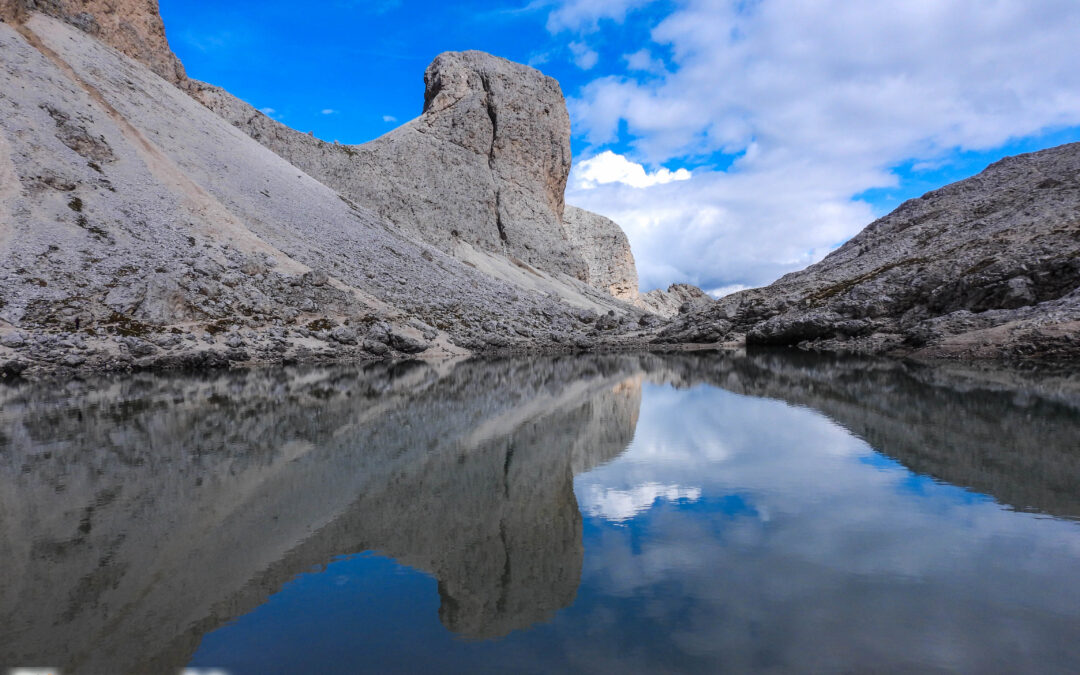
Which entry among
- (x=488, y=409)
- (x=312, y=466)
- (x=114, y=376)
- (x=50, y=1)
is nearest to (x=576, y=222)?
(x=50, y=1)

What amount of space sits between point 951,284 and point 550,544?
48498mm

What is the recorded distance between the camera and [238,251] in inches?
2153

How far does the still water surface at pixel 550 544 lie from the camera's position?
6156 mm

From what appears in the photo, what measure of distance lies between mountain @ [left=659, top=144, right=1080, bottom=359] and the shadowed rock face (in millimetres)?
29870

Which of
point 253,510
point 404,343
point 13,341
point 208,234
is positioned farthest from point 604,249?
point 253,510

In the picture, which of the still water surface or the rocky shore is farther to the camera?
the rocky shore

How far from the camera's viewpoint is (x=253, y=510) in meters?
10.9

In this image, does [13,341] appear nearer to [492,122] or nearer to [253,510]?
[253,510]

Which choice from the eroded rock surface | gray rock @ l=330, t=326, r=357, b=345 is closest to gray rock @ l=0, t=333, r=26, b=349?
gray rock @ l=330, t=326, r=357, b=345

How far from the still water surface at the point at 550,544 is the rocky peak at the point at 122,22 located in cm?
7258

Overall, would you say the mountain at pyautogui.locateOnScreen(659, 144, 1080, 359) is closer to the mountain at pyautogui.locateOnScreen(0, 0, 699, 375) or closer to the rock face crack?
the mountain at pyautogui.locateOnScreen(0, 0, 699, 375)

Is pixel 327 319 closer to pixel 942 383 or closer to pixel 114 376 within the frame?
pixel 114 376

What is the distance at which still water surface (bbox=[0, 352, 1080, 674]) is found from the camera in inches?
242

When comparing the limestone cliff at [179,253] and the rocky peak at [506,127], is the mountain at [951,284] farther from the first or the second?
the rocky peak at [506,127]
